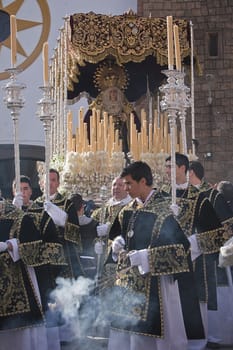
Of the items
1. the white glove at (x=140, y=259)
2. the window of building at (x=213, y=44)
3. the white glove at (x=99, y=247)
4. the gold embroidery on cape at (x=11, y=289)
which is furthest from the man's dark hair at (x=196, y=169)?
the window of building at (x=213, y=44)

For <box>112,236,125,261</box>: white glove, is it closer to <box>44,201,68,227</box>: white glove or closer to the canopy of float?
<box>44,201,68,227</box>: white glove

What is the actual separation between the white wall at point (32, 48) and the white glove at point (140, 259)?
29.2 feet

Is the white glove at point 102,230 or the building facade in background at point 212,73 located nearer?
the white glove at point 102,230

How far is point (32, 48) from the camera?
14.8m

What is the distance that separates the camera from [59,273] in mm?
7270

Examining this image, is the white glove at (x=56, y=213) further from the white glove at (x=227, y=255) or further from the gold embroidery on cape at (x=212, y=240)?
the white glove at (x=227, y=255)

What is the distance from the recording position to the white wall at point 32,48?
14.7m

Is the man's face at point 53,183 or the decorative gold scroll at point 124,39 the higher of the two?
the decorative gold scroll at point 124,39

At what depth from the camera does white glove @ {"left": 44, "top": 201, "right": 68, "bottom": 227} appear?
7211 mm

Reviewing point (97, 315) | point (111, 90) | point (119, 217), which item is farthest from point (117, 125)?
point (119, 217)

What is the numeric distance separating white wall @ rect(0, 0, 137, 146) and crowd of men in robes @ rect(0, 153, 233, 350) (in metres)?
7.46

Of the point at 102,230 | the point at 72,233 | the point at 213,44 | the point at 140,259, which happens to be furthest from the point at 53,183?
the point at 213,44

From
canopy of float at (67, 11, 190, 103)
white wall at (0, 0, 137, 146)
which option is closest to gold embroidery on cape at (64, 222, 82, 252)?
canopy of float at (67, 11, 190, 103)

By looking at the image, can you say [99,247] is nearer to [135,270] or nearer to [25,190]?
[25,190]
